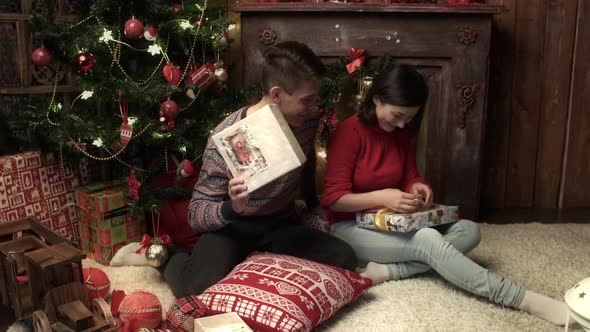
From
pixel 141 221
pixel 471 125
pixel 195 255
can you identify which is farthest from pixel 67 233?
pixel 471 125

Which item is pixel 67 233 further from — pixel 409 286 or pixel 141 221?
pixel 409 286

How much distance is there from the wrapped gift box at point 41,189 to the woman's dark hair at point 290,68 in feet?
3.48

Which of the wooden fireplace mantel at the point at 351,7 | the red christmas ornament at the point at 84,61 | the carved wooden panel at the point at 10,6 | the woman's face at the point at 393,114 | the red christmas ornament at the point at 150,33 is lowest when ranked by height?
the woman's face at the point at 393,114

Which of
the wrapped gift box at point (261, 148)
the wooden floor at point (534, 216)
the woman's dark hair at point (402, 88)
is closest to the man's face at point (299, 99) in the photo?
the wrapped gift box at point (261, 148)

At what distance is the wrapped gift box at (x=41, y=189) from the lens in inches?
90.9

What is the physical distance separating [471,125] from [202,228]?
59.2 inches

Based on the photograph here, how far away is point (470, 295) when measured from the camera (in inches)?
83.1

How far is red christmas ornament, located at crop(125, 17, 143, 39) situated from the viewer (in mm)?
2336

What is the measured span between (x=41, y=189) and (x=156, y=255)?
57 cm

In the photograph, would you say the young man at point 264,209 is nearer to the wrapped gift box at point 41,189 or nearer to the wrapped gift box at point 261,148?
the wrapped gift box at point 261,148

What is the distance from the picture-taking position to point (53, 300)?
1775mm

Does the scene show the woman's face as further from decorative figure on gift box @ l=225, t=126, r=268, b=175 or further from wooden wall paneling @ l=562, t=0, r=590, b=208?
wooden wall paneling @ l=562, t=0, r=590, b=208

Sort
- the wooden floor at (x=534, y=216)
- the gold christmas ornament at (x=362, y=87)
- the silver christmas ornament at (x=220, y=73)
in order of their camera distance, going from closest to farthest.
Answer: the silver christmas ornament at (x=220, y=73) → the gold christmas ornament at (x=362, y=87) → the wooden floor at (x=534, y=216)

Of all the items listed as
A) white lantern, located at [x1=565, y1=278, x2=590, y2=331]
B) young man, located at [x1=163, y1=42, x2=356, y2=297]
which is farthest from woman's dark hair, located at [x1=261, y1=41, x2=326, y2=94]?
white lantern, located at [x1=565, y1=278, x2=590, y2=331]
